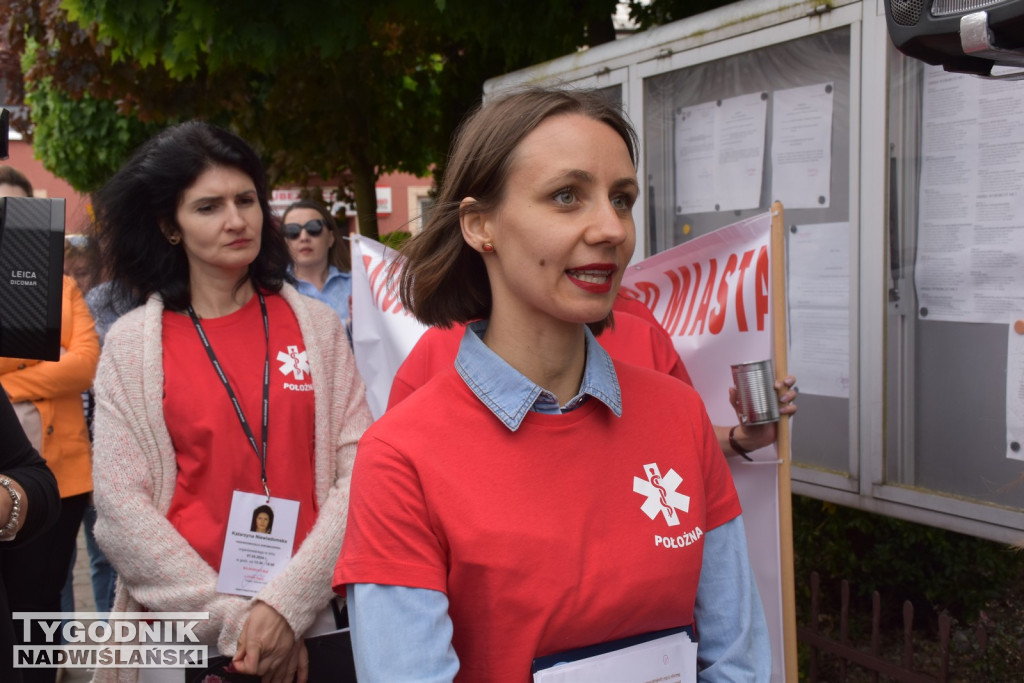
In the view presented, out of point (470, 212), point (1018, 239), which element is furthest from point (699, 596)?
point (1018, 239)

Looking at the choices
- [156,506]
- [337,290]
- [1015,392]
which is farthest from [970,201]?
[337,290]

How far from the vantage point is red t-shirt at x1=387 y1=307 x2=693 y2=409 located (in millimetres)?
2539

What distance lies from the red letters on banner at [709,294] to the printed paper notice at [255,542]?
142 centimetres

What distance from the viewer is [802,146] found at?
11.6ft

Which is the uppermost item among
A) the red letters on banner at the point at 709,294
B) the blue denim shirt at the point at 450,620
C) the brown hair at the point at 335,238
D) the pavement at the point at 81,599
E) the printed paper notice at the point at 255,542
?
the brown hair at the point at 335,238

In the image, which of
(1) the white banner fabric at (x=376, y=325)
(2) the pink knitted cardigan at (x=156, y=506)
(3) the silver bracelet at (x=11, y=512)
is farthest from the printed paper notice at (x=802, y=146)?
(3) the silver bracelet at (x=11, y=512)

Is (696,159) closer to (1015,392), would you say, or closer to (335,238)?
(1015,392)

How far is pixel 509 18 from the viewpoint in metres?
4.95

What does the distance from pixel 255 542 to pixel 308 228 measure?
3528 mm

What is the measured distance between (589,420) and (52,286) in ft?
3.31

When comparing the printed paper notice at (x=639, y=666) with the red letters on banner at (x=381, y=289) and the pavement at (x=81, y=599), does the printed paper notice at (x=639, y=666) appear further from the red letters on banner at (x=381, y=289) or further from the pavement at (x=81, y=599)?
the pavement at (x=81, y=599)

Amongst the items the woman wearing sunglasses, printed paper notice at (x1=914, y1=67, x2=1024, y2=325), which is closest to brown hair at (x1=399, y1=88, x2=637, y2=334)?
printed paper notice at (x1=914, y1=67, x2=1024, y2=325)

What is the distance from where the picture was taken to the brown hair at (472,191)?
5.56 ft

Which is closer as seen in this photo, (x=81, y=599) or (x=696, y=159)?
(x=696, y=159)
